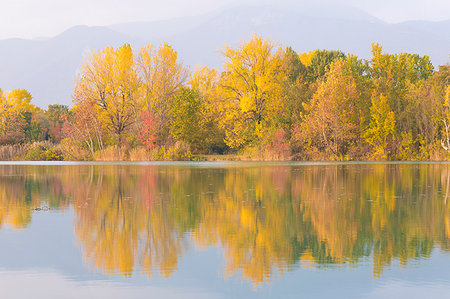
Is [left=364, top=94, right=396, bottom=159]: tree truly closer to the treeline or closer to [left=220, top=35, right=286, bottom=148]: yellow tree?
the treeline

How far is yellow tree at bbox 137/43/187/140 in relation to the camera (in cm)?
5297

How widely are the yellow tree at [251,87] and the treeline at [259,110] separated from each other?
0.10 m

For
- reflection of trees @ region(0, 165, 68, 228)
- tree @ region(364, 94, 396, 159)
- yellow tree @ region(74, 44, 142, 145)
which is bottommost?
reflection of trees @ region(0, 165, 68, 228)

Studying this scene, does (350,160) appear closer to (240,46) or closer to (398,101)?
(398,101)

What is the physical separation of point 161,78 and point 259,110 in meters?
9.72

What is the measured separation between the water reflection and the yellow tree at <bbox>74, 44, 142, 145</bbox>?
32.7m

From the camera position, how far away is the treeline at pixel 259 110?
48750 mm

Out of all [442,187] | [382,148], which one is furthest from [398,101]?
[442,187]

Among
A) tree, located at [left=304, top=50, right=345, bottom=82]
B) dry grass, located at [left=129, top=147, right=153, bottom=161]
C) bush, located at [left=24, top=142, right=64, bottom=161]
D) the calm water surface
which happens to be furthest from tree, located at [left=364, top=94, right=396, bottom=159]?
the calm water surface

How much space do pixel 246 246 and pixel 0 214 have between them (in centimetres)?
724

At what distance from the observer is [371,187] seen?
20844mm

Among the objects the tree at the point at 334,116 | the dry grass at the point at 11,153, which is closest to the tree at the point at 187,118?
the tree at the point at 334,116

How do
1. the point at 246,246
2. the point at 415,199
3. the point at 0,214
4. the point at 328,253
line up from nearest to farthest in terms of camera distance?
the point at 328,253
the point at 246,246
the point at 0,214
the point at 415,199

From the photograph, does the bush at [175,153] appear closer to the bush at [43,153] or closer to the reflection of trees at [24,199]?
the bush at [43,153]
